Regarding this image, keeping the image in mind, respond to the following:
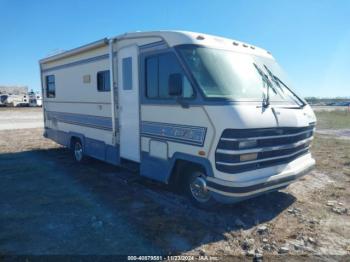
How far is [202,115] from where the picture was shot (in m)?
4.35

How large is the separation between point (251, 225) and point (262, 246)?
1.87 ft

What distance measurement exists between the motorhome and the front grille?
1 centimetres

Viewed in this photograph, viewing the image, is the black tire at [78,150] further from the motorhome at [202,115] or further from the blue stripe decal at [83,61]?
the blue stripe decal at [83,61]

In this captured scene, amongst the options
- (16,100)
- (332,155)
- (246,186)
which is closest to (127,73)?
(246,186)

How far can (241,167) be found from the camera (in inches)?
165

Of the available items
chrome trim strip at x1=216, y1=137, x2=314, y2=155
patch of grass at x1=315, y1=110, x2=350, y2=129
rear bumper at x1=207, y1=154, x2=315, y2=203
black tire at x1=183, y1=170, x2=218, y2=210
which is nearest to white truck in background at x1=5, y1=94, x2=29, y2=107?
patch of grass at x1=315, y1=110, x2=350, y2=129

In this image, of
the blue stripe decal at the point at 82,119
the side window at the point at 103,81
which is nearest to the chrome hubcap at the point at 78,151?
the blue stripe decal at the point at 82,119

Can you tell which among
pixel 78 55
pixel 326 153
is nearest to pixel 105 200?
pixel 78 55

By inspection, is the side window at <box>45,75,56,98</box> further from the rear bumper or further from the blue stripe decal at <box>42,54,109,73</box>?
the rear bumper

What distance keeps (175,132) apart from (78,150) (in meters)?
4.54

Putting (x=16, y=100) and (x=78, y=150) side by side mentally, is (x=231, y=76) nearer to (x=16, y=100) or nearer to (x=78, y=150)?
(x=78, y=150)

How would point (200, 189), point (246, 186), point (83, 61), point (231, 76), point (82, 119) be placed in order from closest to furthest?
1. point (246, 186)
2. point (231, 76)
3. point (200, 189)
4. point (83, 61)
5. point (82, 119)

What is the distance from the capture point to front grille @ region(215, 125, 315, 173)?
13.3 feet

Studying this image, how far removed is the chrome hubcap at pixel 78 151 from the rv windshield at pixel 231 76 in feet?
16.0
